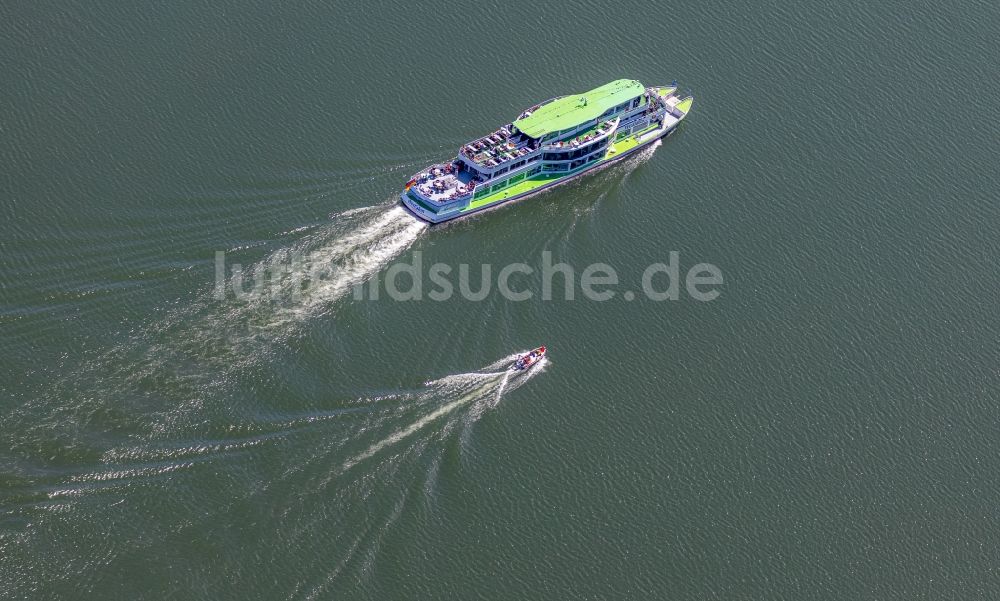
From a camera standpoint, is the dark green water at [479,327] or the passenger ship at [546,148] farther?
the passenger ship at [546,148]

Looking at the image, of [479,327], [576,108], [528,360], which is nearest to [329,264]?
[479,327]

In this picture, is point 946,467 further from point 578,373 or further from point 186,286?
point 186,286

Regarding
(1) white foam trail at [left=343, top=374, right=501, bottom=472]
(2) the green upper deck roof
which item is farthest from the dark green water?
(2) the green upper deck roof

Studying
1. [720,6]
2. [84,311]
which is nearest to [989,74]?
[720,6]

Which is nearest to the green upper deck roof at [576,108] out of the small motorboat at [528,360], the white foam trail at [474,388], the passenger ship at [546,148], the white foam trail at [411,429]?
the passenger ship at [546,148]

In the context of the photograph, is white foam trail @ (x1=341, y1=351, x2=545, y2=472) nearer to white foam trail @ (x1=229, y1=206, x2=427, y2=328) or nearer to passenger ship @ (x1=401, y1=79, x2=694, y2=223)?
white foam trail @ (x1=229, y1=206, x2=427, y2=328)

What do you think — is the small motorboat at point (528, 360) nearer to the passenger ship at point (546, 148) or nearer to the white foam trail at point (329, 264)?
the white foam trail at point (329, 264)
